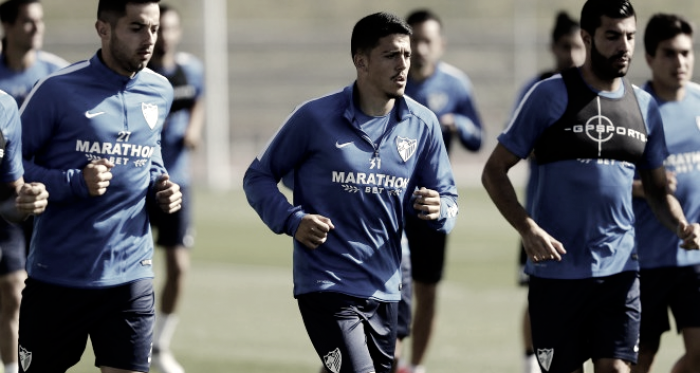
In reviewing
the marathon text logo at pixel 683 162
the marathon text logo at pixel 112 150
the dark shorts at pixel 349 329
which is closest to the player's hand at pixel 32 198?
the marathon text logo at pixel 112 150

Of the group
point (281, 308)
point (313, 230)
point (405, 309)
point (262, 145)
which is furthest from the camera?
point (262, 145)

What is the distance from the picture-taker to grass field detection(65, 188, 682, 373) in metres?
10.6

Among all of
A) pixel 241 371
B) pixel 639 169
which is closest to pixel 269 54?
pixel 241 371

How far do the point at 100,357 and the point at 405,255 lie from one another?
1918 mm

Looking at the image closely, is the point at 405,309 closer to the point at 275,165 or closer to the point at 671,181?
the point at 671,181

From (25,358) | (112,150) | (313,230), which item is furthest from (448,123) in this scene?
(25,358)

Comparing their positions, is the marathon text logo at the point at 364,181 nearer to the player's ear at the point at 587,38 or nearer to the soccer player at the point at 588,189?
the soccer player at the point at 588,189

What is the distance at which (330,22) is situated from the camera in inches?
1594

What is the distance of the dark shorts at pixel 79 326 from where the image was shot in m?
7.19

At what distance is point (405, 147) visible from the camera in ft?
22.9

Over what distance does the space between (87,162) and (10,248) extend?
267 centimetres

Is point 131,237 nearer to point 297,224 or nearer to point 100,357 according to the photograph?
point 100,357

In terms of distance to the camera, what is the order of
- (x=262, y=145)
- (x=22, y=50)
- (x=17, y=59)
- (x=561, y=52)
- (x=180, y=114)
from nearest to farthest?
1. (x=561, y=52)
2. (x=22, y=50)
3. (x=17, y=59)
4. (x=180, y=114)
5. (x=262, y=145)

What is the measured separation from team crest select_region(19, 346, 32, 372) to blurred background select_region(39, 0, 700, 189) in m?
18.7
